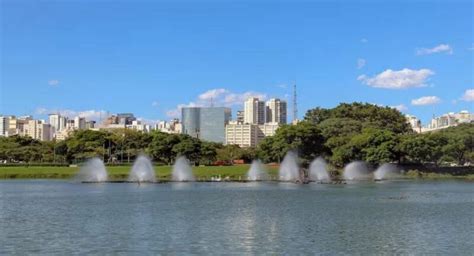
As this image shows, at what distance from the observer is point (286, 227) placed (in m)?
31.5

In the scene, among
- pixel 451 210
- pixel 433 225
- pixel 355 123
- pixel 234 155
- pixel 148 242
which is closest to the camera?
pixel 148 242

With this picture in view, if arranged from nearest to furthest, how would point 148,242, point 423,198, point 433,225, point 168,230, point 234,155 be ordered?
point 148,242
point 168,230
point 433,225
point 423,198
point 234,155

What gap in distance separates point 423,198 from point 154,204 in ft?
73.7

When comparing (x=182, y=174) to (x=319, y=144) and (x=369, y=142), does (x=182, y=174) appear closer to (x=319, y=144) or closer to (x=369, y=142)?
(x=319, y=144)

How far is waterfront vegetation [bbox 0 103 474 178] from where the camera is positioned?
318 ft

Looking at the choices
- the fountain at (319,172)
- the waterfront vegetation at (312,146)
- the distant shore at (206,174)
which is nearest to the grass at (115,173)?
the distant shore at (206,174)

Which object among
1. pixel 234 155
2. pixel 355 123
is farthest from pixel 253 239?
pixel 234 155

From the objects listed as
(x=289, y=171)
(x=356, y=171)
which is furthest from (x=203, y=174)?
(x=356, y=171)

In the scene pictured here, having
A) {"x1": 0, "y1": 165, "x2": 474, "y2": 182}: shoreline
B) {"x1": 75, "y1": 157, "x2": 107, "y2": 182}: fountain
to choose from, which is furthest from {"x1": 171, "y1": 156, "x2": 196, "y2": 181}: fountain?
{"x1": 75, "y1": 157, "x2": 107, "y2": 182}: fountain

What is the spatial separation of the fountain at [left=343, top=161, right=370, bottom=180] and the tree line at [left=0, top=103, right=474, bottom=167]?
1.28 metres

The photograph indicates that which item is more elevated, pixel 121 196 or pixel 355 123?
pixel 355 123

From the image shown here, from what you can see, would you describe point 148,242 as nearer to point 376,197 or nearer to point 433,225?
point 433,225

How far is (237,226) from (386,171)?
225ft

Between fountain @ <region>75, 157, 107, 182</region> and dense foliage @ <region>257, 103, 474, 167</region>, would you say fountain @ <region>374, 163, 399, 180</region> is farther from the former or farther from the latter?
fountain @ <region>75, 157, 107, 182</region>
